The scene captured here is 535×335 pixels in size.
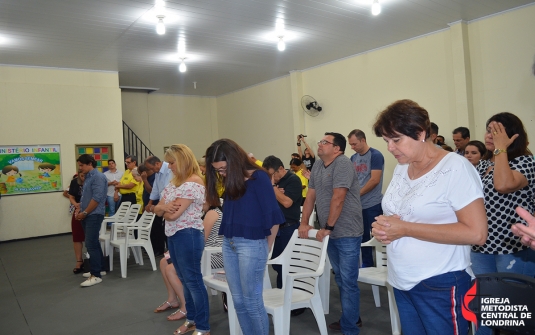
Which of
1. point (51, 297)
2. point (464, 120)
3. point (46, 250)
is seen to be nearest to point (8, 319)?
point (51, 297)

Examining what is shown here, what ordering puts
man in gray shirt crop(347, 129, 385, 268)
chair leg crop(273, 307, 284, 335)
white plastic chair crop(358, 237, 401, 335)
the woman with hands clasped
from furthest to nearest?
man in gray shirt crop(347, 129, 385, 268)
white plastic chair crop(358, 237, 401, 335)
chair leg crop(273, 307, 284, 335)
the woman with hands clasped

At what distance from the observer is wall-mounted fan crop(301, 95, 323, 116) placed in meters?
10.4

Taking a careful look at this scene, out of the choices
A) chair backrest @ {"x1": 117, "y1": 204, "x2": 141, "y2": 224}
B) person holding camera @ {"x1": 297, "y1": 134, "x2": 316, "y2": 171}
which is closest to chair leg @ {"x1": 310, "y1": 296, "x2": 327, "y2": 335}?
chair backrest @ {"x1": 117, "y1": 204, "x2": 141, "y2": 224}

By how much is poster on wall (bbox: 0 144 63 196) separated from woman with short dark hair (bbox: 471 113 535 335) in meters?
9.13

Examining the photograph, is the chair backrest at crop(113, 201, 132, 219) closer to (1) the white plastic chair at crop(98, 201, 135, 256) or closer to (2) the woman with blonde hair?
(1) the white plastic chair at crop(98, 201, 135, 256)

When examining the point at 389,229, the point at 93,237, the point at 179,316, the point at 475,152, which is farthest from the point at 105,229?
the point at 389,229

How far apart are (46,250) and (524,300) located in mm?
8104

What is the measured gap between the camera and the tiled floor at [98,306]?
3.77 m

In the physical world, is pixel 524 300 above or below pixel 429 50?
below

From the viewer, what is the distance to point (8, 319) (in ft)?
13.9

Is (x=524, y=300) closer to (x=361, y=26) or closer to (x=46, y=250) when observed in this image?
(x=361, y=26)

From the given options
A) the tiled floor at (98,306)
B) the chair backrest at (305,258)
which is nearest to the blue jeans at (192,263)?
the tiled floor at (98,306)

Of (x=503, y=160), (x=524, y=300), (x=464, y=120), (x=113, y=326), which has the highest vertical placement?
(x=464, y=120)

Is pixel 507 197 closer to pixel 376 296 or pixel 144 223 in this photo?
pixel 376 296
